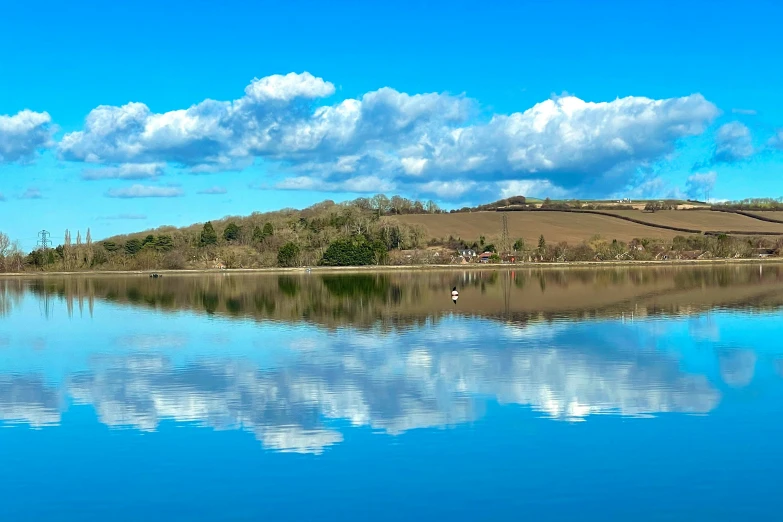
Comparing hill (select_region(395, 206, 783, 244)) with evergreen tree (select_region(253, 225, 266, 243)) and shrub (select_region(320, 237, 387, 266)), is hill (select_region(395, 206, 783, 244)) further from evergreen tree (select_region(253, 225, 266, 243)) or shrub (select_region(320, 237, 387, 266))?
evergreen tree (select_region(253, 225, 266, 243))

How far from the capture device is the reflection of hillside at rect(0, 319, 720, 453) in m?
18.4

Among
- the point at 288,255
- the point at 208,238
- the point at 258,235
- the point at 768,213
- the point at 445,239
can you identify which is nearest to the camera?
the point at 288,255

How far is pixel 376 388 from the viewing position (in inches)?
853

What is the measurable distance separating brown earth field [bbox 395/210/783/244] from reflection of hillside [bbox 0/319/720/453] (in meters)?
123

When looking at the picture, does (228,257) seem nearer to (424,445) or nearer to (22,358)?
(22,358)

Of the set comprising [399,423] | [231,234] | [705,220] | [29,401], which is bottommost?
[399,423]

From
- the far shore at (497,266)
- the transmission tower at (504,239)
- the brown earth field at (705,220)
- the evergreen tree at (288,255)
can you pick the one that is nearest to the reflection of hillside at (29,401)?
the far shore at (497,266)

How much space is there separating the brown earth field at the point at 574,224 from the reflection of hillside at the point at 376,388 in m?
123

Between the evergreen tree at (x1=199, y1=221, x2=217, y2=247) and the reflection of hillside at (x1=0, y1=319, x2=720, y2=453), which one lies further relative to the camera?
the evergreen tree at (x1=199, y1=221, x2=217, y2=247)

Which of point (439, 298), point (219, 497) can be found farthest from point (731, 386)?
point (439, 298)

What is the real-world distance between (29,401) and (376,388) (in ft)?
29.7

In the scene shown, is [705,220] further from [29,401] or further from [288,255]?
[29,401]

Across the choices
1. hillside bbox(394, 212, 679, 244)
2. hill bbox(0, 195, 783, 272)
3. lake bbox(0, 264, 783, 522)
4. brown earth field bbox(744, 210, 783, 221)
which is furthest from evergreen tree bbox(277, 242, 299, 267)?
lake bbox(0, 264, 783, 522)

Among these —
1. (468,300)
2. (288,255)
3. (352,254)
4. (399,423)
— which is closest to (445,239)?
(352,254)
